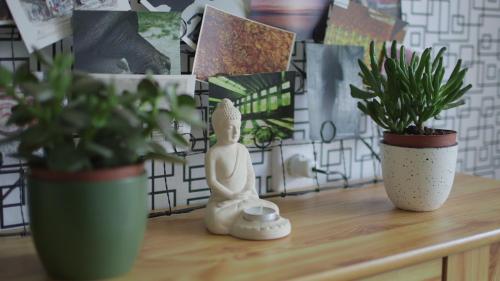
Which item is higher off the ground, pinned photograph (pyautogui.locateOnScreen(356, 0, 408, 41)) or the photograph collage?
pinned photograph (pyautogui.locateOnScreen(356, 0, 408, 41))

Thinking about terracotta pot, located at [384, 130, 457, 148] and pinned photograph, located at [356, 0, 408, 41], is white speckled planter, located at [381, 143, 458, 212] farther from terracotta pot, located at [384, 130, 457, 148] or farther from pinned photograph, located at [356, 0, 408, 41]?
pinned photograph, located at [356, 0, 408, 41]

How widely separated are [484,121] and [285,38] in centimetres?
81

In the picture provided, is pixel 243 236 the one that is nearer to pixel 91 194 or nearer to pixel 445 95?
pixel 91 194

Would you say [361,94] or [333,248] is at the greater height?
[361,94]

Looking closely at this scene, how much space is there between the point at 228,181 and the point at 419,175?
0.39 metres

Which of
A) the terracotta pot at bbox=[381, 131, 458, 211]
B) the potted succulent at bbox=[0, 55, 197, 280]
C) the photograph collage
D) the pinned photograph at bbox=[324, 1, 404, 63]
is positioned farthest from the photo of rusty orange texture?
the potted succulent at bbox=[0, 55, 197, 280]

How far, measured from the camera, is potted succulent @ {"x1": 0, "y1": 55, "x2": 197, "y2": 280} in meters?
0.74

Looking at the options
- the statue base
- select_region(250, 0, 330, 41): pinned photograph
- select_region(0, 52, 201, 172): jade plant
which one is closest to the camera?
select_region(0, 52, 201, 172): jade plant

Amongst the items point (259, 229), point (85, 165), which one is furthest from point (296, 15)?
point (85, 165)

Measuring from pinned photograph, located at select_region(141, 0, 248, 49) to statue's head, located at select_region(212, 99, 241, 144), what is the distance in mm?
218

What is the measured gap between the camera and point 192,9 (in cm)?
118

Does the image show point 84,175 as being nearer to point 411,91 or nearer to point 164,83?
point 164,83

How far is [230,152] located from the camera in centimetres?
105

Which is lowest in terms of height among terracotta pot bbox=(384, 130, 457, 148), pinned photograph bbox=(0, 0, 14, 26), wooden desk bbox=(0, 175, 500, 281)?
wooden desk bbox=(0, 175, 500, 281)
